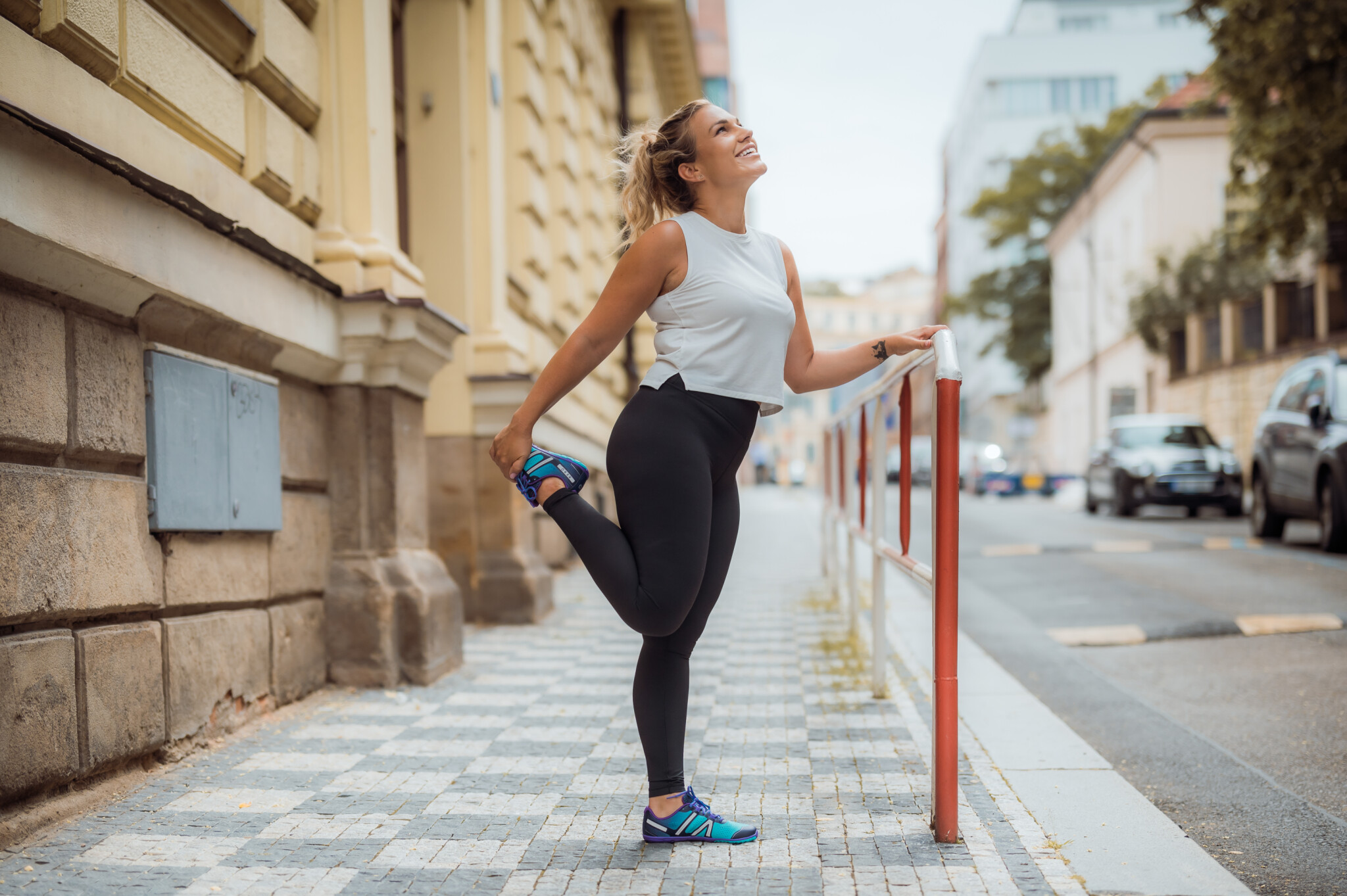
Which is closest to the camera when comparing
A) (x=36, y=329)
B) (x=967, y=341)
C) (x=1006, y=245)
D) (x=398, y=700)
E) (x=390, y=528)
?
(x=36, y=329)

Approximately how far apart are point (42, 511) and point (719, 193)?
2050 millimetres

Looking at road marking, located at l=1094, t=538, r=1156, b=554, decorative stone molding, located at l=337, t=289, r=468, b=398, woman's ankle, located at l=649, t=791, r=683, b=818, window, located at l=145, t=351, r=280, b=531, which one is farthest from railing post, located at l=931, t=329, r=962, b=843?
road marking, located at l=1094, t=538, r=1156, b=554

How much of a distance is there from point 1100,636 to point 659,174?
4.83 m

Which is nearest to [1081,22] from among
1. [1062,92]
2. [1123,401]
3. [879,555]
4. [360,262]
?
[1062,92]

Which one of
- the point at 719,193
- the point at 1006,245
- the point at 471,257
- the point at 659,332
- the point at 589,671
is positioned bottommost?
the point at 589,671

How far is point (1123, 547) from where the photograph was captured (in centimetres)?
1220

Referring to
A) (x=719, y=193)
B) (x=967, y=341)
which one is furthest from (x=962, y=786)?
(x=967, y=341)

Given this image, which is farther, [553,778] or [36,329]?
[553,778]

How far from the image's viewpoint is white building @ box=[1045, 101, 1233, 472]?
33.1 meters

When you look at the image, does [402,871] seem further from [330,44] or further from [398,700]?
[330,44]

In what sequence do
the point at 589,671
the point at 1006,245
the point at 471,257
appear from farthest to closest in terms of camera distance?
the point at 1006,245 → the point at 471,257 → the point at 589,671

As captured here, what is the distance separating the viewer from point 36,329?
10.9 feet

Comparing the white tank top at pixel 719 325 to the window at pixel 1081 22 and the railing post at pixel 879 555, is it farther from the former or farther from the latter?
the window at pixel 1081 22

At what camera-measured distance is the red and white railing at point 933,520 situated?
3080mm
